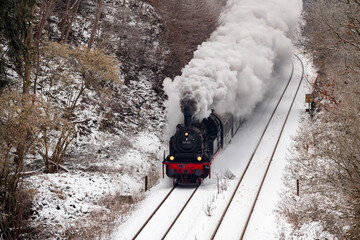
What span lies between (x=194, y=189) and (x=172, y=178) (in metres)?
1.29

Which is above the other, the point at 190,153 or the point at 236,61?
the point at 236,61

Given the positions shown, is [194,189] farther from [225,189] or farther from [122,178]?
[122,178]

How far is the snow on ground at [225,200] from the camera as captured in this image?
10617 mm

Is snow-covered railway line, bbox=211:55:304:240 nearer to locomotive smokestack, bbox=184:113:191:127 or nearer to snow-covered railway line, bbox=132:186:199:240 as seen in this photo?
snow-covered railway line, bbox=132:186:199:240

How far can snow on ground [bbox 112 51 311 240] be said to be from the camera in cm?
1062

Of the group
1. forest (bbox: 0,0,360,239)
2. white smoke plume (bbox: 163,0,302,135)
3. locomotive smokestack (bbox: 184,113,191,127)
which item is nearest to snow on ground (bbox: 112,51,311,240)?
forest (bbox: 0,0,360,239)

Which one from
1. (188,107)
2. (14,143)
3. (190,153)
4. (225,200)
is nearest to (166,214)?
(225,200)

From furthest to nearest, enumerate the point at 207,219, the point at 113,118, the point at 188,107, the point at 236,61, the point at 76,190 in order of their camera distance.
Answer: the point at 113,118 < the point at 236,61 < the point at 188,107 < the point at 76,190 < the point at 207,219

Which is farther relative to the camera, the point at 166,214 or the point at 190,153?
the point at 190,153

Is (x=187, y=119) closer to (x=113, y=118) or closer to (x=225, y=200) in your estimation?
(x=225, y=200)

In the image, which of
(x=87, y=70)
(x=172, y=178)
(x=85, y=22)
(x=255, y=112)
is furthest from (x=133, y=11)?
(x=172, y=178)

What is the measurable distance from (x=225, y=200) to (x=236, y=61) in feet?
26.0

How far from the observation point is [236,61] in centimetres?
1805

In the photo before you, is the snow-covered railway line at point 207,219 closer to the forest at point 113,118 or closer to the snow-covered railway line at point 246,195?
the snow-covered railway line at point 246,195
